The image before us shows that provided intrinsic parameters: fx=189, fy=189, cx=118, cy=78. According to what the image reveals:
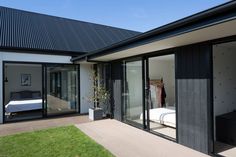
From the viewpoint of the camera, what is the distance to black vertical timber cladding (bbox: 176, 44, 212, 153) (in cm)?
389

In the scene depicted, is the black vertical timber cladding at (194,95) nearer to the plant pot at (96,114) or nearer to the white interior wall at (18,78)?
the plant pot at (96,114)

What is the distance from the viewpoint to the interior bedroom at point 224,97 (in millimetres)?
4434

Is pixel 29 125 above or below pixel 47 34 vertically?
below

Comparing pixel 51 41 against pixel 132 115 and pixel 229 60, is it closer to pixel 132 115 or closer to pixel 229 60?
pixel 132 115

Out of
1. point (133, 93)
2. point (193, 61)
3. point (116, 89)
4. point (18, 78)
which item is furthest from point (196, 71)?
point (18, 78)

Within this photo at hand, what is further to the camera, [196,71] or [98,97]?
[98,97]

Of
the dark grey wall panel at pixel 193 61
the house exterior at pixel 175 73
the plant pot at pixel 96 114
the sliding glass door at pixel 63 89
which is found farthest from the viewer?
the sliding glass door at pixel 63 89

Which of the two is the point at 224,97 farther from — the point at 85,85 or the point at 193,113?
the point at 85,85

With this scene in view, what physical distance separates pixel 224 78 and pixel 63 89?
6.61 metres

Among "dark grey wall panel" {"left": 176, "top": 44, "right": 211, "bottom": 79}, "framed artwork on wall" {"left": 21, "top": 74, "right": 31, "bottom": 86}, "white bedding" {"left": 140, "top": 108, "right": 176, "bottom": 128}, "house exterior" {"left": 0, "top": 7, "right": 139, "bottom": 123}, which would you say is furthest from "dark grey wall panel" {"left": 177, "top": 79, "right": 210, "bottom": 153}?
"framed artwork on wall" {"left": 21, "top": 74, "right": 31, "bottom": 86}

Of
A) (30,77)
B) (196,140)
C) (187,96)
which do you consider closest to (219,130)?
(196,140)

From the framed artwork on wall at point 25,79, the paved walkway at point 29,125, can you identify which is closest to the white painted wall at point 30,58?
→ the paved walkway at point 29,125

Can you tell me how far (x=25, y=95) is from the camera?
11242 mm

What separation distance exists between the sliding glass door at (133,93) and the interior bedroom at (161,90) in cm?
45
